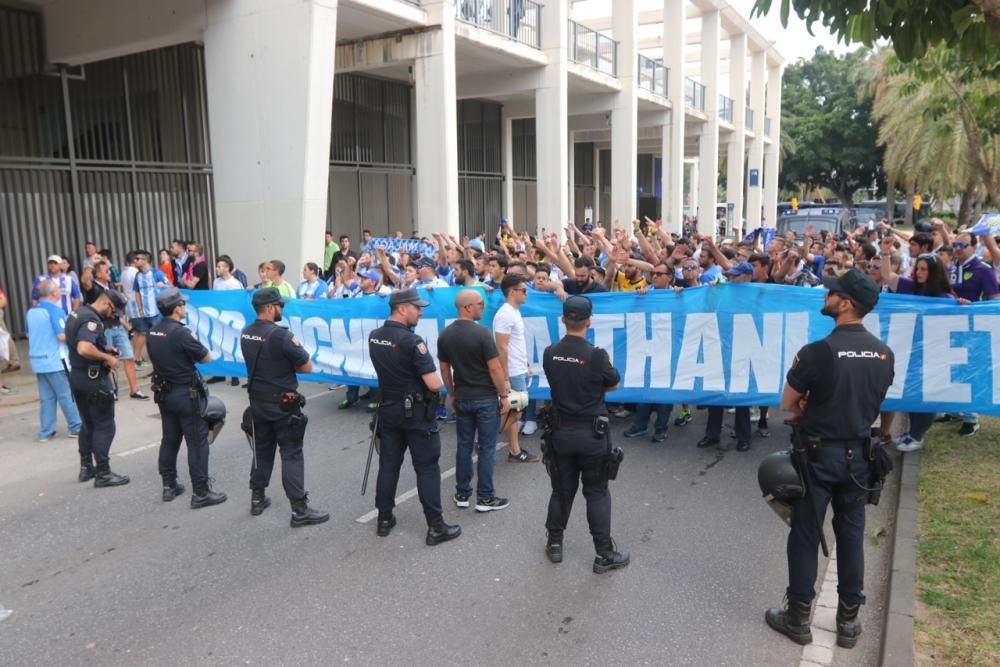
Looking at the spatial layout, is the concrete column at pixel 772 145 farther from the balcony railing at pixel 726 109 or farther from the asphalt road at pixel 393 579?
the asphalt road at pixel 393 579

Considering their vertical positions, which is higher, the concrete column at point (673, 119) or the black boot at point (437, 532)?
the concrete column at point (673, 119)

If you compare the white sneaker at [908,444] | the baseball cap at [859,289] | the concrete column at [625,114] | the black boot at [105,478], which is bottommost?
the black boot at [105,478]

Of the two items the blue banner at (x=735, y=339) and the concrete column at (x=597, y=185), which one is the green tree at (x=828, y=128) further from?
the blue banner at (x=735, y=339)

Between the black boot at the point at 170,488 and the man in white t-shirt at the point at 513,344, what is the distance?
299 cm

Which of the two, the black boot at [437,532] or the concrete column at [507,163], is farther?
the concrete column at [507,163]

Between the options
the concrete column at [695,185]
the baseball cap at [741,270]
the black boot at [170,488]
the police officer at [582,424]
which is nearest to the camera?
the police officer at [582,424]

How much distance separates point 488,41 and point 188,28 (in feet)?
22.5

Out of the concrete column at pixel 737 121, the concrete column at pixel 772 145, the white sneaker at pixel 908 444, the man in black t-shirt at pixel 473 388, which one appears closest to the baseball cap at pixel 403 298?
the man in black t-shirt at pixel 473 388

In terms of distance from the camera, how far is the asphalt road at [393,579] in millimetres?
4180

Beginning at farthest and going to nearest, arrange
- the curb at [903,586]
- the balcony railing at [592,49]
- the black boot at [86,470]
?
the balcony railing at [592,49]
the black boot at [86,470]
the curb at [903,586]

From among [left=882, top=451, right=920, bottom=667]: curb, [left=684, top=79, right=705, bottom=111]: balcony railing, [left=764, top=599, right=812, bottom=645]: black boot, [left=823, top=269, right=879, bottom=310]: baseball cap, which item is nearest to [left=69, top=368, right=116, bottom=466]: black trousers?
[left=764, top=599, right=812, bottom=645]: black boot

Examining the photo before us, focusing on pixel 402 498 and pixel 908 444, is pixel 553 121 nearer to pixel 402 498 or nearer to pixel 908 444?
pixel 908 444

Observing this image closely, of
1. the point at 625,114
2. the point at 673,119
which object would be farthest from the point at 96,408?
the point at 673,119

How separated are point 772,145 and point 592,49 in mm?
23848
